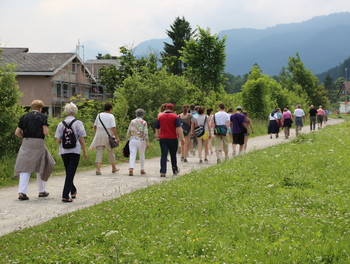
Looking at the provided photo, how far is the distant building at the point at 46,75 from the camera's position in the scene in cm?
5284

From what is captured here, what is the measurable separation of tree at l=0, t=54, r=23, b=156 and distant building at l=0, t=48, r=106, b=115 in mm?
37998

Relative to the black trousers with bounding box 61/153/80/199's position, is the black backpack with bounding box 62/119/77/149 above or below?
above

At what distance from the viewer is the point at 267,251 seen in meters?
5.22

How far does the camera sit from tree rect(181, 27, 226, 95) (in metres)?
33.6

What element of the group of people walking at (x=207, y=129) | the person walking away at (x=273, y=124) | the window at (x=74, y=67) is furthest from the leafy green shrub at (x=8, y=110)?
the window at (x=74, y=67)

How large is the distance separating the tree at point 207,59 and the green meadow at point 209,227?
24.4 metres

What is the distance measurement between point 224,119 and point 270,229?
35.2 ft

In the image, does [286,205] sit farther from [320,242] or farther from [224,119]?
[224,119]

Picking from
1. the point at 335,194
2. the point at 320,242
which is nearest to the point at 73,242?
the point at 320,242

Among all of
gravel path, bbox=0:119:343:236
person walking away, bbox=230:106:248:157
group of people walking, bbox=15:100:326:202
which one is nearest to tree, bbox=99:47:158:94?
person walking away, bbox=230:106:248:157

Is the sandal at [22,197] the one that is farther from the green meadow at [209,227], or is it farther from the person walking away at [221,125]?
the person walking away at [221,125]

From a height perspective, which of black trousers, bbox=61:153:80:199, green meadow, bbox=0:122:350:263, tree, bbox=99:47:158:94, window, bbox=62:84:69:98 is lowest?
green meadow, bbox=0:122:350:263

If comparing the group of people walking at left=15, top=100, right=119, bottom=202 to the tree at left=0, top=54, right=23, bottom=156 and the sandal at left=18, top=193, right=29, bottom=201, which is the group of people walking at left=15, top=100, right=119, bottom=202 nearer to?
the sandal at left=18, top=193, right=29, bottom=201

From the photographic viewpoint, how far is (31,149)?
32.2 ft
